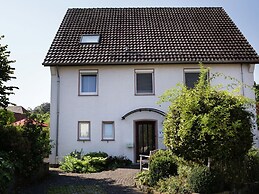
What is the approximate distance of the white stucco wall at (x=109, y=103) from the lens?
16812 millimetres

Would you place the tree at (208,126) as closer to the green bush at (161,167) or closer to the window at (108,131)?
the green bush at (161,167)

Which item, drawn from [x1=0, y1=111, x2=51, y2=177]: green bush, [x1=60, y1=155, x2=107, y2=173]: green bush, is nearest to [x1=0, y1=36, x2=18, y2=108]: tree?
[x1=0, y1=111, x2=51, y2=177]: green bush

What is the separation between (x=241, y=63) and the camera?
17.5m

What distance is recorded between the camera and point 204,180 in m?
8.77

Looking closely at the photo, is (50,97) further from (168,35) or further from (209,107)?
(209,107)

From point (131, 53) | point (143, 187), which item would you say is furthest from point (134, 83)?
point (143, 187)

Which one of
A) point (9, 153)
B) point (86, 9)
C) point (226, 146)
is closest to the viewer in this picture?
point (226, 146)

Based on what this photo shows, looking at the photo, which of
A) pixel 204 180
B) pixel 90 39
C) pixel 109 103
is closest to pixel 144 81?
pixel 109 103

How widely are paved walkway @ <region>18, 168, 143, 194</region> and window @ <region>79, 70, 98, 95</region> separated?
5.81 m

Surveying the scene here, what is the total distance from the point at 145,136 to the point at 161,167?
6.90m

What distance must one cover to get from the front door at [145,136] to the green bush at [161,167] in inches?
249

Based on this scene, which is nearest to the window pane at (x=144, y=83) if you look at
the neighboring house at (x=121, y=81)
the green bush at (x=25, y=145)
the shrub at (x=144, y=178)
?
the neighboring house at (x=121, y=81)

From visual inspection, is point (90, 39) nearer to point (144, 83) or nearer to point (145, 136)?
point (144, 83)

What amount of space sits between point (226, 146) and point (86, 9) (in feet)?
54.9
